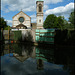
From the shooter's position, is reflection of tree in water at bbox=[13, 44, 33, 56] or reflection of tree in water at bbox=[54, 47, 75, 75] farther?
reflection of tree in water at bbox=[13, 44, 33, 56]

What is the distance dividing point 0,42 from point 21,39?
349 cm

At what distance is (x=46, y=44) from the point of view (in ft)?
40.6

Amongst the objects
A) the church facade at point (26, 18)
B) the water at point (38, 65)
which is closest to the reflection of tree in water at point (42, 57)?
the water at point (38, 65)

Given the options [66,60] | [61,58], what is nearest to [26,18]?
[61,58]

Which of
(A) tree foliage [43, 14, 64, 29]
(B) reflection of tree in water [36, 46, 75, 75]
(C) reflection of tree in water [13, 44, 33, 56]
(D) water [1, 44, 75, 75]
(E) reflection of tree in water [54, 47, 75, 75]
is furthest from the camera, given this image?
(A) tree foliage [43, 14, 64, 29]

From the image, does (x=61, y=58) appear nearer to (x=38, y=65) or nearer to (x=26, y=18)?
(x=38, y=65)

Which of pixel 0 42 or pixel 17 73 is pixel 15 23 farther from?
pixel 17 73

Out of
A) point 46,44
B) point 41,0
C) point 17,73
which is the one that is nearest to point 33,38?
point 46,44

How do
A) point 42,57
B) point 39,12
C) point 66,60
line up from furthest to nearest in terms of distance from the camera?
1. point 39,12
2. point 42,57
3. point 66,60

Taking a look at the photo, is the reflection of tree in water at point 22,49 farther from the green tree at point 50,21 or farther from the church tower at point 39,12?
the church tower at point 39,12

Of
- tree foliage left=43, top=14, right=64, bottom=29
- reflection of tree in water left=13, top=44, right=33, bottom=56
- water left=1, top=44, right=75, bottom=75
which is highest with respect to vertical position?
tree foliage left=43, top=14, right=64, bottom=29

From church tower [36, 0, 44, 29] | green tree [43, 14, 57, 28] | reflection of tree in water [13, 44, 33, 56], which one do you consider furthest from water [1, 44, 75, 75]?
church tower [36, 0, 44, 29]

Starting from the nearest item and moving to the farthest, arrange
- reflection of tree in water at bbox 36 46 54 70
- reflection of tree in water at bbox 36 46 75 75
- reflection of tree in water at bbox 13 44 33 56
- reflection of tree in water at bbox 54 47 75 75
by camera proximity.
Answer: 1. reflection of tree in water at bbox 54 47 75 75
2. reflection of tree in water at bbox 36 46 75 75
3. reflection of tree in water at bbox 36 46 54 70
4. reflection of tree in water at bbox 13 44 33 56

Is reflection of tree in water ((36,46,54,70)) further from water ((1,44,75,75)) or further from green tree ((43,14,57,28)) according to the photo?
green tree ((43,14,57,28))
